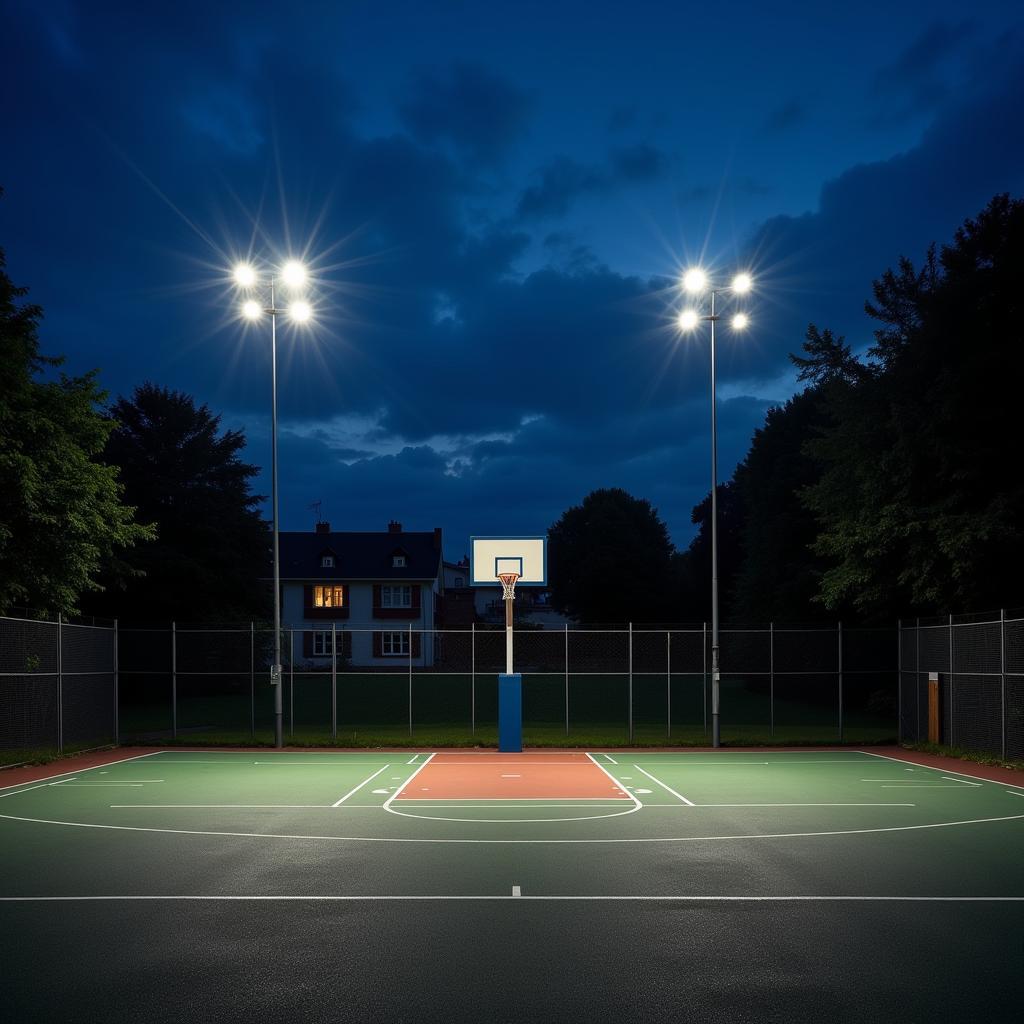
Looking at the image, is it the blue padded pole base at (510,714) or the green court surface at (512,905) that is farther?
the blue padded pole base at (510,714)

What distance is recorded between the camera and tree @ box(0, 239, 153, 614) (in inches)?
1000

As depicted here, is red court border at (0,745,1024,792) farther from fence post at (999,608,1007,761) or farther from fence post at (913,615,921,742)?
fence post at (913,615,921,742)

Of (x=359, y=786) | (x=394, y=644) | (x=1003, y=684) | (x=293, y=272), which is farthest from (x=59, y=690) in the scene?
(x=394, y=644)

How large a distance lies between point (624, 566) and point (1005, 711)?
64.4m

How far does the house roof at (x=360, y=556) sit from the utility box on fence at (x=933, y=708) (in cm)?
4719

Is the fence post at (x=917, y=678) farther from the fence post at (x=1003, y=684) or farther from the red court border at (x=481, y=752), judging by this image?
the fence post at (x=1003, y=684)

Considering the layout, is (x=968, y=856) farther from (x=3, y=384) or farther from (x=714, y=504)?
(x=3, y=384)

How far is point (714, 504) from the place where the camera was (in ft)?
86.0

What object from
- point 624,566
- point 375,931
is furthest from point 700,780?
point 624,566

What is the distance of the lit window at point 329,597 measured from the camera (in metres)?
70.1

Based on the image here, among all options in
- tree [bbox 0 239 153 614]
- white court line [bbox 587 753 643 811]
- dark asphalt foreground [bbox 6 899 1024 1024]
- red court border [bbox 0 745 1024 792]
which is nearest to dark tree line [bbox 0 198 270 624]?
tree [bbox 0 239 153 614]

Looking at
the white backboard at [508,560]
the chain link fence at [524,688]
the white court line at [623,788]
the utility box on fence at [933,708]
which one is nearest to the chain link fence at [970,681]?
the utility box on fence at [933,708]

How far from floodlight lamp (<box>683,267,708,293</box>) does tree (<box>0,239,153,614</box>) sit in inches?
Answer: 631

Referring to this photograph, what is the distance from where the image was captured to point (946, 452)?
26750mm
